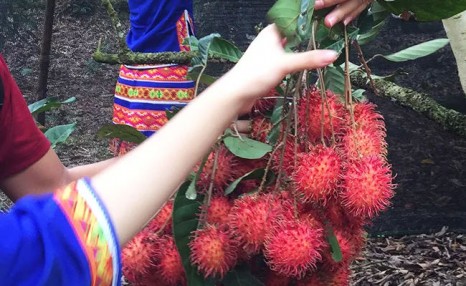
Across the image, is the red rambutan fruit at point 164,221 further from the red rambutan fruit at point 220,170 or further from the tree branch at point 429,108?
the tree branch at point 429,108

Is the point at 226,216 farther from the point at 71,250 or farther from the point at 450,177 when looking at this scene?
the point at 450,177

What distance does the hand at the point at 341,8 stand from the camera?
65cm

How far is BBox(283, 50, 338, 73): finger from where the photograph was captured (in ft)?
1.87

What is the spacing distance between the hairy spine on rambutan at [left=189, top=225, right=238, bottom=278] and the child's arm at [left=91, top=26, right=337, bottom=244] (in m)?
0.26

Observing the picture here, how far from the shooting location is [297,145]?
30.5 inches

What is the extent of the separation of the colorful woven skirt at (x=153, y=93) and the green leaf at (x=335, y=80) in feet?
3.30

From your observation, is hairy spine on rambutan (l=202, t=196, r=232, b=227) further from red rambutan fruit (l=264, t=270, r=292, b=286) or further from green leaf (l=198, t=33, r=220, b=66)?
green leaf (l=198, t=33, r=220, b=66)

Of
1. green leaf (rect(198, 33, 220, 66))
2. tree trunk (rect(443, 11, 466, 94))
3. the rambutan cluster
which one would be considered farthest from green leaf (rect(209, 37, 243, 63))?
tree trunk (rect(443, 11, 466, 94))

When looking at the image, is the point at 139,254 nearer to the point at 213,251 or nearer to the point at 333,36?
the point at 213,251

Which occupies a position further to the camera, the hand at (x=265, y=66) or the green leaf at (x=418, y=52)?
Result: the green leaf at (x=418, y=52)

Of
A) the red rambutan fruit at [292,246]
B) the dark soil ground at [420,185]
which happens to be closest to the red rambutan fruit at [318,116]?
the red rambutan fruit at [292,246]

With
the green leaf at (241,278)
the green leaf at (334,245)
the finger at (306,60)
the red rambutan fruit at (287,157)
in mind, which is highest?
the finger at (306,60)

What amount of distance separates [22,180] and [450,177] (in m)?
1.66

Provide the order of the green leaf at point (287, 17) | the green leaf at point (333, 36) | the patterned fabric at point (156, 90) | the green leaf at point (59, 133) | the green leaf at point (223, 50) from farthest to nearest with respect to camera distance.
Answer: the patterned fabric at point (156, 90) → the green leaf at point (59, 133) → the green leaf at point (223, 50) → the green leaf at point (333, 36) → the green leaf at point (287, 17)
